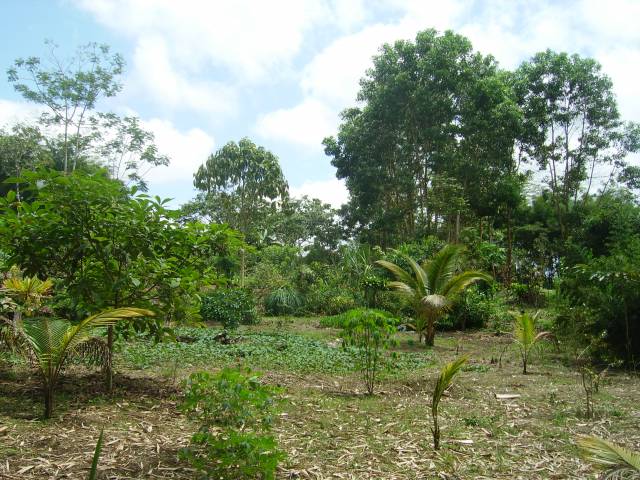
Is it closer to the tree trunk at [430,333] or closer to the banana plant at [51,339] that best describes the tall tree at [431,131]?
the tree trunk at [430,333]

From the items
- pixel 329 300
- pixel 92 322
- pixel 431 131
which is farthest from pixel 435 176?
pixel 92 322

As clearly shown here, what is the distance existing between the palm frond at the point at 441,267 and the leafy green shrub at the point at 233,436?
318 inches

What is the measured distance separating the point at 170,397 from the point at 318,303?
39.2 ft

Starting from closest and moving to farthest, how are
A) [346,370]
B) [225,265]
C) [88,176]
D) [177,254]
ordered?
[88,176] → [177,254] → [346,370] → [225,265]

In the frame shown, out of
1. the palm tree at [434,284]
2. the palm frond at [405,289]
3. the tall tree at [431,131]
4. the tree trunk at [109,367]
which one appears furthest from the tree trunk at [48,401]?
the tall tree at [431,131]

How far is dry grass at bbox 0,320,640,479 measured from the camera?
131 inches

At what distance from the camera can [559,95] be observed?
20344 millimetres

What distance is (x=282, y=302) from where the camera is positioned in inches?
629

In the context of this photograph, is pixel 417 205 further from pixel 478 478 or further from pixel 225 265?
pixel 478 478

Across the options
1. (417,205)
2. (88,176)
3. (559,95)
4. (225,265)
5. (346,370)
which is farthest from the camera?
(417,205)

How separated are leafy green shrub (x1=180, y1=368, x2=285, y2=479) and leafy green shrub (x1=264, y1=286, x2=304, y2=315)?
41.6ft

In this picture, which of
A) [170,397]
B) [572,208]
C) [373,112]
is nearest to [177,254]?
[170,397]

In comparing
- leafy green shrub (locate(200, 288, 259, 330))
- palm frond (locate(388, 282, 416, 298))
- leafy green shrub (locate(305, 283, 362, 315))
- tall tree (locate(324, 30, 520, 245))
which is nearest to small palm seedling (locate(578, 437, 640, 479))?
palm frond (locate(388, 282, 416, 298))

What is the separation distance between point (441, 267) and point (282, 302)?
6.78 meters
